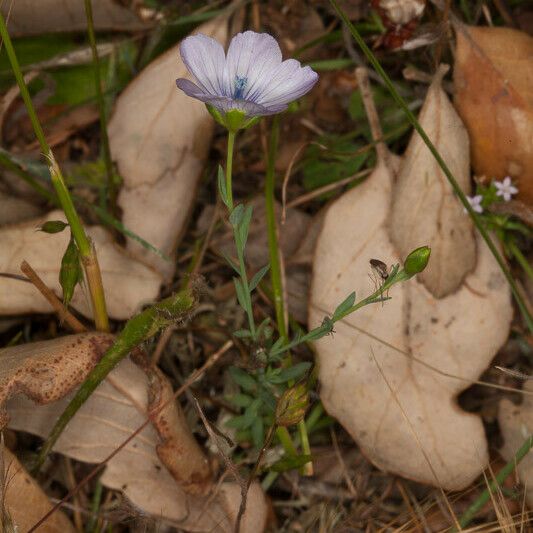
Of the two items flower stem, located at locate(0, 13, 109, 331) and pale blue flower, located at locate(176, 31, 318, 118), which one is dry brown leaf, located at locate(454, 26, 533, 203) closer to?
pale blue flower, located at locate(176, 31, 318, 118)

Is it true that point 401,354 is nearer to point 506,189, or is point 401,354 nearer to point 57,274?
point 506,189

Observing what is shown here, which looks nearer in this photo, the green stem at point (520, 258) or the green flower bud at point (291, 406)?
the green flower bud at point (291, 406)

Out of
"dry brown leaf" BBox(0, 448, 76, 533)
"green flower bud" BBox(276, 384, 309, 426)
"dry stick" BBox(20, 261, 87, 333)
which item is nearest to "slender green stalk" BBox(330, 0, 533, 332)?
"green flower bud" BBox(276, 384, 309, 426)

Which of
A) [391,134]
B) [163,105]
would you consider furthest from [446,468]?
[163,105]

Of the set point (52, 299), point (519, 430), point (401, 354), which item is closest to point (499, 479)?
point (519, 430)

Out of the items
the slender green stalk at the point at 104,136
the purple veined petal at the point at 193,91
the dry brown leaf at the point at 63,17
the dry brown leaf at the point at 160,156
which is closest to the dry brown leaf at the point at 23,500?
the dry brown leaf at the point at 160,156

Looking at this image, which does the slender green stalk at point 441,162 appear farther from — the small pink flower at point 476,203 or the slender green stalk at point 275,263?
the slender green stalk at point 275,263
